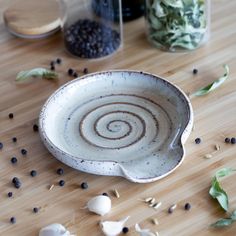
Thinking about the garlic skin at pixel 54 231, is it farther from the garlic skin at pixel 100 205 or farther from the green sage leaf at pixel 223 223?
the green sage leaf at pixel 223 223

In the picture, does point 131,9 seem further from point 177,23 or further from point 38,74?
point 38,74

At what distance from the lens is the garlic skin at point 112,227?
1029mm

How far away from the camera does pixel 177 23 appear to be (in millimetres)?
1388

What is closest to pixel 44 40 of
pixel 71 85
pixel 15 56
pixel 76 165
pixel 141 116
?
pixel 15 56

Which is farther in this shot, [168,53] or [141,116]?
[168,53]

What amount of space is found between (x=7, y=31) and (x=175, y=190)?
0.67 m

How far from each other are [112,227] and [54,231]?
0.09m

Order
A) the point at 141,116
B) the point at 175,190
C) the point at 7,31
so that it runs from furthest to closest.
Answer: the point at 7,31 → the point at 141,116 → the point at 175,190

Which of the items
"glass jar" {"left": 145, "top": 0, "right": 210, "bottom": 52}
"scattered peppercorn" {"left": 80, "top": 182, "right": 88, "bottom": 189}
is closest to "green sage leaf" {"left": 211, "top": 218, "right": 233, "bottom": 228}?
"scattered peppercorn" {"left": 80, "top": 182, "right": 88, "bottom": 189}

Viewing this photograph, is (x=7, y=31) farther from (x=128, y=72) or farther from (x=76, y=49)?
(x=128, y=72)

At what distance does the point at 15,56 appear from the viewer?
1467 mm

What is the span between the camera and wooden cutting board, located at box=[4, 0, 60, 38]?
151cm

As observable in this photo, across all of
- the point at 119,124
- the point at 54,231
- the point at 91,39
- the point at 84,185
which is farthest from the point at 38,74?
the point at 54,231

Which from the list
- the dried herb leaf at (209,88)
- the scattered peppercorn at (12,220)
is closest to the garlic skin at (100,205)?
the scattered peppercorn at (12,220)
